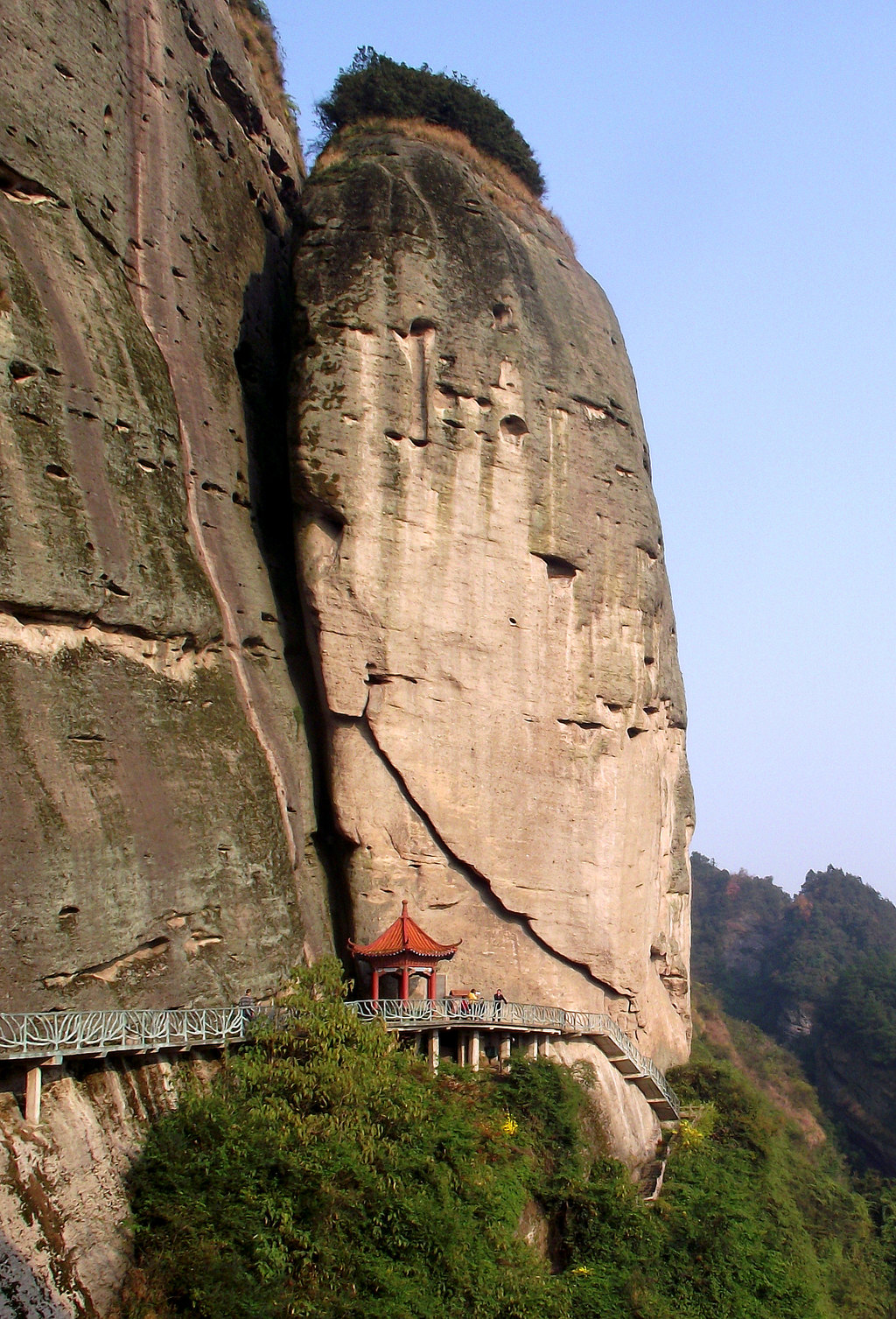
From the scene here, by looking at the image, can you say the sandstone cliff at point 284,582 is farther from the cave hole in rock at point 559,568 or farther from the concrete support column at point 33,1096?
the concrete support column at point 33,1096

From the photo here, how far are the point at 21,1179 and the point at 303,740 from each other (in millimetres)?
8494

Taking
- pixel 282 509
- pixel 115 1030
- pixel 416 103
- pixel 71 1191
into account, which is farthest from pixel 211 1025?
pixel 416 103

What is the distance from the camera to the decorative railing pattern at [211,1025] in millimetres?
12820

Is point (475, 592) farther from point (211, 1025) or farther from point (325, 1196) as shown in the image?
point (325, 1196)

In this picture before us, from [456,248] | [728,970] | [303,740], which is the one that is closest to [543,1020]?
[303,740]

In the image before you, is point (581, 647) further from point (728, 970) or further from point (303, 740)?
point (728, 970)

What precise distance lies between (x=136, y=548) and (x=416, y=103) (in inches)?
535

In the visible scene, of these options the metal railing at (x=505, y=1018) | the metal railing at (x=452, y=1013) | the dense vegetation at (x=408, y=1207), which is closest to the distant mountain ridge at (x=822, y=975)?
the metal railing at (x=505, y=1018)

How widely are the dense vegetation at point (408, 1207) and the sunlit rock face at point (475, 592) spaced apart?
9.95 ft

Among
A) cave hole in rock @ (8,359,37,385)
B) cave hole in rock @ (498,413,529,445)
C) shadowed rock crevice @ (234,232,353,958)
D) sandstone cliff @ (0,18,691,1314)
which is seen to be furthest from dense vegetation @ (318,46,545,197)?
cave hole in rock @ (8,359,37,385)

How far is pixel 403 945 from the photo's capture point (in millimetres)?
17812

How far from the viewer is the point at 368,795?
19062 mm

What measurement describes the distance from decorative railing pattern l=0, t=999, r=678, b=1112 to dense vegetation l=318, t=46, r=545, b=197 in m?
17.4

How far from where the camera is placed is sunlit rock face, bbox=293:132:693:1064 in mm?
19219
